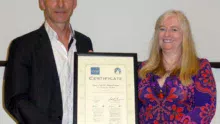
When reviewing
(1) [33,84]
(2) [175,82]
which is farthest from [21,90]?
(2) [175,82]

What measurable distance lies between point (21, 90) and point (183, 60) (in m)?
1.02

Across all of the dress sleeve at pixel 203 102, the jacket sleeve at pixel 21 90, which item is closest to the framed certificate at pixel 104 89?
the jacket sleeve at pixel 21 90

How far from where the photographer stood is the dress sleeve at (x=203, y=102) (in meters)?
2.01

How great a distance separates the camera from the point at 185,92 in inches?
80.9

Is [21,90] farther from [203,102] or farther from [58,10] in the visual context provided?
[203,102]

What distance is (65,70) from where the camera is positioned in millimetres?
2156

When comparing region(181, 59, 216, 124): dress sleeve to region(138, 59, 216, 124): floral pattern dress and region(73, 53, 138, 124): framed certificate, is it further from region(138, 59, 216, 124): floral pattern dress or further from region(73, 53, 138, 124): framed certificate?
region(73, 53, 138, 124): framed certificate

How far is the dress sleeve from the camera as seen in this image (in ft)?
6.58

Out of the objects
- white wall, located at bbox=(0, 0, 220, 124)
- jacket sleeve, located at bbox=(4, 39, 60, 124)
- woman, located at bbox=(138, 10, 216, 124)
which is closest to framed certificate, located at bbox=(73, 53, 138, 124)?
woman, located at bbox=(138, 10, 216, 124)

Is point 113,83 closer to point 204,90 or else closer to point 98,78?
point 98,78

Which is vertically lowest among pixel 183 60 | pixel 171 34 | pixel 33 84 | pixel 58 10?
pixel 33 84

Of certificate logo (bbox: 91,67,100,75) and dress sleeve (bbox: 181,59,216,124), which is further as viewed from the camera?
certificate logo (bbox: 91,67,100,75)

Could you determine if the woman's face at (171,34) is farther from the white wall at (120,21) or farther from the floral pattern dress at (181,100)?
the white wall at (120,21)

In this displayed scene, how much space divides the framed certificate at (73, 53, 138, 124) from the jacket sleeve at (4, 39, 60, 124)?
0.22 m
